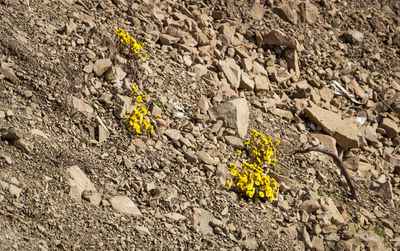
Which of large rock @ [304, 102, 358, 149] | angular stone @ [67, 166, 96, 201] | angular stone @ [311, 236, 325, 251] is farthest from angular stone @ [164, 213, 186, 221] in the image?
large rock @ [304, 102, 358, 149]

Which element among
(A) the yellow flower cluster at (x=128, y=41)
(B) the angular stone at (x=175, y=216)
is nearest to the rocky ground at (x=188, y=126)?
(B) the angular stone at (x=175, y=216)

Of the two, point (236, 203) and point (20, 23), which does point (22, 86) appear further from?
point (236, 203)

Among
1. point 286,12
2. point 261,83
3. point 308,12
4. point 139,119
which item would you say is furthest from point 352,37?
point 139,119

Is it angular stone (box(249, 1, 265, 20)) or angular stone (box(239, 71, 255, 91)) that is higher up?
angular stone (box(249, 1, 265, 20))

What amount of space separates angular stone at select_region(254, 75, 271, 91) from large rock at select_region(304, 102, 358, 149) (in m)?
0.59

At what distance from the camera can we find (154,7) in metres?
6.42

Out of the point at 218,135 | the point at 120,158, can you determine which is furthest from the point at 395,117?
the point at 120,158

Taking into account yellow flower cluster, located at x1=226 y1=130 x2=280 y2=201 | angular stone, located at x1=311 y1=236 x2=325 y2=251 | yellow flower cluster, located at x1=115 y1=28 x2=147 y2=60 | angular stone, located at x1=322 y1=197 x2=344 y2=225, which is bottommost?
angular stone, located at x1=311 y1=236 x2=325 y2=251

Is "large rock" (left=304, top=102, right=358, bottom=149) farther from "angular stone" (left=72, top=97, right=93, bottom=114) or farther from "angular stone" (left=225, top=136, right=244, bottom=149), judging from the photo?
"angular stone" (left=72, top=97, right=93, bottom=114)

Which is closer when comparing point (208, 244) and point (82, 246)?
point (82, 246)

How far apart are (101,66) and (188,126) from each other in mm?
1110

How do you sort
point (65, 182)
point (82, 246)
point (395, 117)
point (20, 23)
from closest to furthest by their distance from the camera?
point (82, 246)
point (65, 182)
point (20, 23)
point (395, 117)

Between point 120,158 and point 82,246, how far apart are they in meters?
1.08

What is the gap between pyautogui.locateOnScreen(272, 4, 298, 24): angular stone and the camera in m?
7.50
